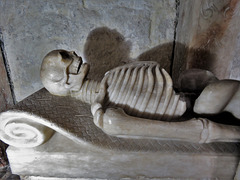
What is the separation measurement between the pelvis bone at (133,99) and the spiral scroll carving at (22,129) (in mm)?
267

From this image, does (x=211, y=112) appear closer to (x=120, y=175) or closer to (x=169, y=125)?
(x=169, y=125)

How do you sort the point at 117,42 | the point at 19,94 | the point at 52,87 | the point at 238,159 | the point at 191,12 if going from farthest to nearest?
the point at 19,94 → the point at 117,42 → the point at 191,12 → the point at 52,87 → the point at 238,159

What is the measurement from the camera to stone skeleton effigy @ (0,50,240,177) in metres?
1.07

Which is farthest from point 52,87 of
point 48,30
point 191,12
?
point 191,12

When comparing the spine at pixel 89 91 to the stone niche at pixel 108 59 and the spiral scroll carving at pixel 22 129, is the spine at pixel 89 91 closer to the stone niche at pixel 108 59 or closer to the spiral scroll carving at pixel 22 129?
the stone niche at pixel 108 59

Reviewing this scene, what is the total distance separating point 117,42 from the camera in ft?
6.84

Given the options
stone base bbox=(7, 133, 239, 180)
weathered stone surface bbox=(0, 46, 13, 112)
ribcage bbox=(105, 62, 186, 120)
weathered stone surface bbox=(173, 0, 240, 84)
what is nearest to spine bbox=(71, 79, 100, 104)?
ribcage bbox=(105, 62, 186, 120)

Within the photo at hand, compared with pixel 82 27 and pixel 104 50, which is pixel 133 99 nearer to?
pixel 104 50

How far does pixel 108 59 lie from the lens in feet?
7.04

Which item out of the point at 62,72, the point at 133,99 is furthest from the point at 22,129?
the point at 133,99

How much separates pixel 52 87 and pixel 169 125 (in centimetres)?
79

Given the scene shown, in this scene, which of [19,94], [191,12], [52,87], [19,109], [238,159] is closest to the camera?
[238,159]

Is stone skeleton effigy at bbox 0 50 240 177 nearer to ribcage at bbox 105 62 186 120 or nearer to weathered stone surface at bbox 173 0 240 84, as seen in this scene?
ribcage at bbox 105 62 186 120

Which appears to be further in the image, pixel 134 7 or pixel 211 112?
pixel 134 7
